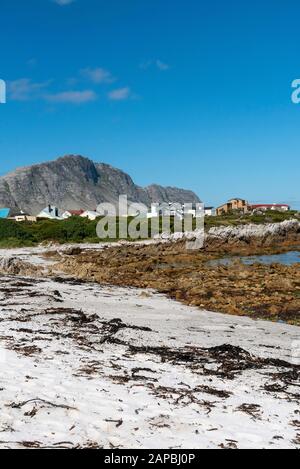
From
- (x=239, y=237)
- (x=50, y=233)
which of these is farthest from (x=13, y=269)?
(x=50, y=233)

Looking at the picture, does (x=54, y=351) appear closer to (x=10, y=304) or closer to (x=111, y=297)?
(x=10, y=304)

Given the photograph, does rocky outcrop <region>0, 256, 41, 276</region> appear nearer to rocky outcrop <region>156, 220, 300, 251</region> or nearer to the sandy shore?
the sandy shore

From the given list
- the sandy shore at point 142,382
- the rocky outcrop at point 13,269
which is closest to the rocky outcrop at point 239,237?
the rocky outcrop at point 13,269

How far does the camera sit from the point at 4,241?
55.2 m

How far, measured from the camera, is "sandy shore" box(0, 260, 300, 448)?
5516 mm

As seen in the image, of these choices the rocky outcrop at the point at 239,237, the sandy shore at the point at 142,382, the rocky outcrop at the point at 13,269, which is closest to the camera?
the sandy shore at the point at 142,382

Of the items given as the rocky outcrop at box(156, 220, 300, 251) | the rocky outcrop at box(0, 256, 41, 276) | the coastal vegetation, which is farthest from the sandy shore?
the coastal vegetation

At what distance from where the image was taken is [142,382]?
7449mm

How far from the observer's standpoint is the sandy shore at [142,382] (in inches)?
217

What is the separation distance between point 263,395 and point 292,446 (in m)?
1.82

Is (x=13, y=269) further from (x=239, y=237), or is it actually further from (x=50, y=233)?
(x=50, y=233)

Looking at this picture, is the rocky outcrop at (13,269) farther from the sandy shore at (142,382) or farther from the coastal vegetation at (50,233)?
the coastal vegetation at (50,233)

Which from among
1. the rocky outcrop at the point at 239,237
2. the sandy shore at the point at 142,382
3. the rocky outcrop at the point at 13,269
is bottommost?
the sandy shore at the point at 142,382

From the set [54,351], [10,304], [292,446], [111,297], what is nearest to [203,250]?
[111,297]
